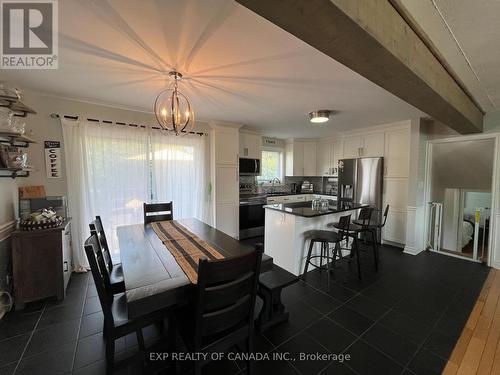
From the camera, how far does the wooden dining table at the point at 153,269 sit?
3.78 ft

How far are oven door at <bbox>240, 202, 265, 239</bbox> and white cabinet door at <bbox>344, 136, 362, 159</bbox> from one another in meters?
2.27

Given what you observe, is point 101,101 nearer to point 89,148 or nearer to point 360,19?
point 89,148

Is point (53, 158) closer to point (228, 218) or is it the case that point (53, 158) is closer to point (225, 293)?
point (228, 218)

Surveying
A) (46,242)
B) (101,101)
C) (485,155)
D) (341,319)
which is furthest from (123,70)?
(485,155)

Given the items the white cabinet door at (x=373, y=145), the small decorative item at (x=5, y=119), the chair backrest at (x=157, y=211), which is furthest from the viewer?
the white cabinet door at (x=373, y=145)

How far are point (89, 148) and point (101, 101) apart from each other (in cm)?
67

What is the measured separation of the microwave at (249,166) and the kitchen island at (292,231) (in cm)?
162

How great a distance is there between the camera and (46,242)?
86.4 inches

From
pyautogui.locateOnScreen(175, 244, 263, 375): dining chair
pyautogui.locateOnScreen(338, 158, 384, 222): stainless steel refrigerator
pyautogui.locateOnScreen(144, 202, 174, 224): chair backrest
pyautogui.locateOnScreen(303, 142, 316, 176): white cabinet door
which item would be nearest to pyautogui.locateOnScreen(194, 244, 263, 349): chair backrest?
pyautogui.locateOnScreen(175, 244, 263, 375): dining chair

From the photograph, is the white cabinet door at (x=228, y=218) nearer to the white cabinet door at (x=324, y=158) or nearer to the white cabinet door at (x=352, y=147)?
the white cabinet door at (x=324, y=158)

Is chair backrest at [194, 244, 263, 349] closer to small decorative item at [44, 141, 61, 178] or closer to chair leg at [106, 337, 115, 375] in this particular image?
chair leg at [106, 337, 115, 375]

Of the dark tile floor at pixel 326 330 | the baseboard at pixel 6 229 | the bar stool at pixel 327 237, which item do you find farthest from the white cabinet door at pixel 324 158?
the baseboard at pixel 6 229

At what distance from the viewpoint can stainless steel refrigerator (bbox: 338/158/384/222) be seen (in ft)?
13.2

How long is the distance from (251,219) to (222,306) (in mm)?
3248
